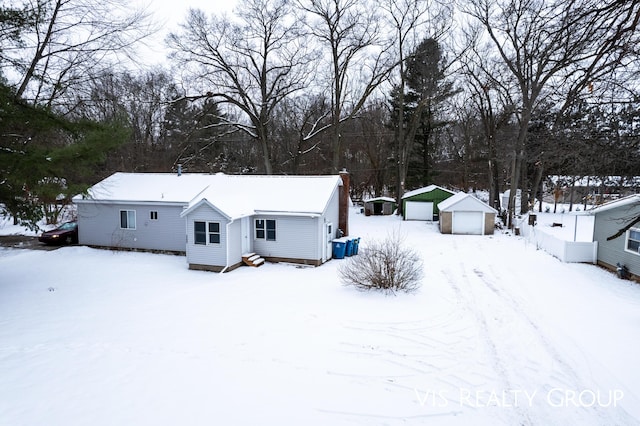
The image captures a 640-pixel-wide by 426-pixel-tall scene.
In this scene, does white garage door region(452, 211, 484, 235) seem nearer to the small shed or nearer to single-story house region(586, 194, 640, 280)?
single-story house region(586, 194, 640, 280)

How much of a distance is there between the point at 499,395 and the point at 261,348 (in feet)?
15.1

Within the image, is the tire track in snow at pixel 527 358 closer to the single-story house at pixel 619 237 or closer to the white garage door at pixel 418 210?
the single-story house at pixel 619 237

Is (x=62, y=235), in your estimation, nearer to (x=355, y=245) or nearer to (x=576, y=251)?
(x=355, y=245)

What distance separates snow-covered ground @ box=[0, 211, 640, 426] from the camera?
6023 millimetres

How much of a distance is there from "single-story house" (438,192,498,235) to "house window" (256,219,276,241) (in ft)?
41.7

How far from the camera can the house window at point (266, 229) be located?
16766 mm

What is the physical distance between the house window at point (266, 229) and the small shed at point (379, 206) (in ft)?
57.0

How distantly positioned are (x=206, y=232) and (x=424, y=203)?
19016 millimetres

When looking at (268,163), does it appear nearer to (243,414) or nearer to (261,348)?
(261,348)

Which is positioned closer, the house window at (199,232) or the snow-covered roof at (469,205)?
the house window at (199,232)

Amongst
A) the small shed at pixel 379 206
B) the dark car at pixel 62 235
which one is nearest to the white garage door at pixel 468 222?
the small shed at pixel 379 206

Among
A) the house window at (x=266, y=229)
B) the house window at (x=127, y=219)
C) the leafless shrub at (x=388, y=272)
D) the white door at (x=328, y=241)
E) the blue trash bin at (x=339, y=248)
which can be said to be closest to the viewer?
the leafless shrub at (x=388, y=272)

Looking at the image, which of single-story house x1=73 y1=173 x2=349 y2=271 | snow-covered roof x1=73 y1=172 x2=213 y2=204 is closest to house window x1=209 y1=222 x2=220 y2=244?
single-story house x1=73 y1=173 x2=349 y2=271

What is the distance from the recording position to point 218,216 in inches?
595
